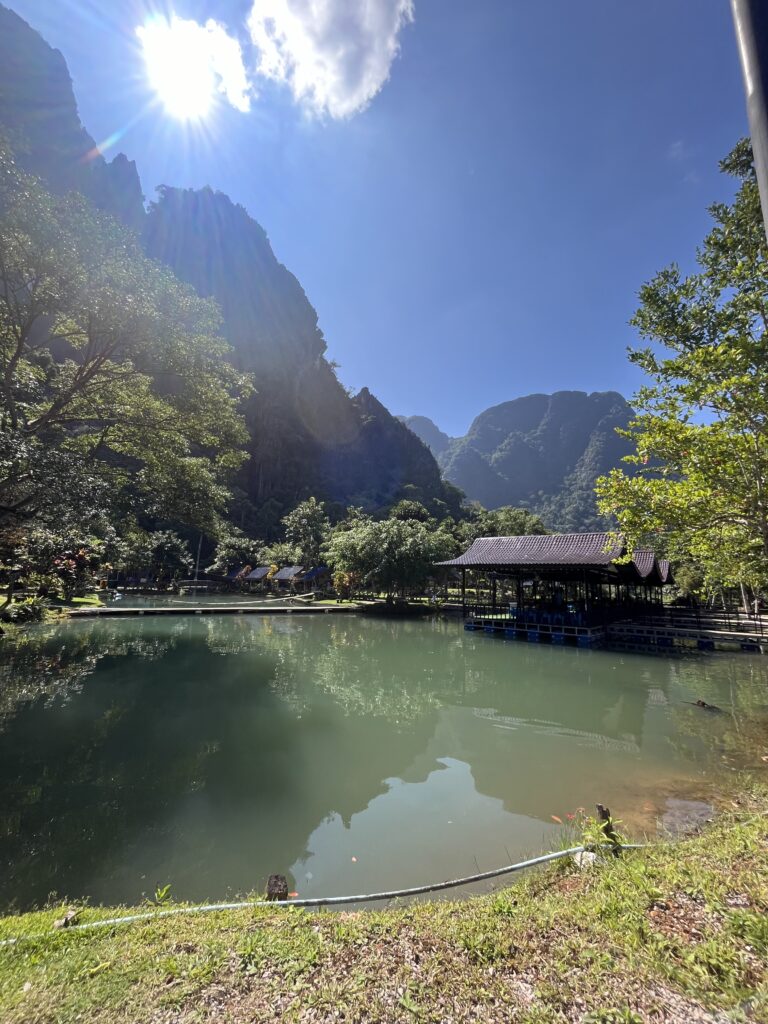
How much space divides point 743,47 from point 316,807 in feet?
20.4

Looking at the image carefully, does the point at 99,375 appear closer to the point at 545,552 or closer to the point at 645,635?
the point at 545,552

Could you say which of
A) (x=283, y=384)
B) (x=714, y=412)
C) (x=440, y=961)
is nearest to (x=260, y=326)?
(x=283, y=384)

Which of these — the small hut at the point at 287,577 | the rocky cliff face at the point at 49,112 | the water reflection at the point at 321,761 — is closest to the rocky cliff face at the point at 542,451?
the small hut at the point at 287,577

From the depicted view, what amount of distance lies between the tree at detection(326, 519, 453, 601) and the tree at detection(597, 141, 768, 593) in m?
18.9

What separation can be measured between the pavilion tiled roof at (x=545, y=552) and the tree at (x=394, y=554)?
6.66 m

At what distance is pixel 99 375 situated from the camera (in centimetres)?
945

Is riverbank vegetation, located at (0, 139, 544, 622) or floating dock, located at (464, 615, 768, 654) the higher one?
riverbank vegetation, located at (0, 139, 544, 622)

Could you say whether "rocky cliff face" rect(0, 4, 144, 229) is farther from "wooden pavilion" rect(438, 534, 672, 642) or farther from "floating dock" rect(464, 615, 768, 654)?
"floating dock" rect(464, 615, 768, 654)

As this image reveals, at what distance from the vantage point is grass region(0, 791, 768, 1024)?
6.20ft

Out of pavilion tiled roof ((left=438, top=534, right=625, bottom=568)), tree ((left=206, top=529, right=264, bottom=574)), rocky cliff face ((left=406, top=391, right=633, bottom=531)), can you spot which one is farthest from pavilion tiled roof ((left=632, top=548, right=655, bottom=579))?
rocky cliff face ((left=406, top=391, right=633, bottom=531))

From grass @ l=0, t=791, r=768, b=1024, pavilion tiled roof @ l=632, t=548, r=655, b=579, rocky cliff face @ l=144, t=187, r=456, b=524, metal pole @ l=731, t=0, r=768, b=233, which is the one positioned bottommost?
grass @ l=0, t=791, r=768, b=1024

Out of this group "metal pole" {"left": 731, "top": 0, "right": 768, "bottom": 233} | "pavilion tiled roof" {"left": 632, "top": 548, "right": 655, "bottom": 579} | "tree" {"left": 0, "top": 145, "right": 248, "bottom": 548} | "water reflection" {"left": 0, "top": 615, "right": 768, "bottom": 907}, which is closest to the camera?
"metal pole" {"left": 731, "top": 0, "right": 768, "bottom": 233}

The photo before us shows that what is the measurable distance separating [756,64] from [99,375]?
437 inches

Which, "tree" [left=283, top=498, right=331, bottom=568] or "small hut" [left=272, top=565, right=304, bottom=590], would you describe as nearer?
"small hut" [left=272, top=565, right=304, bottom=590]
